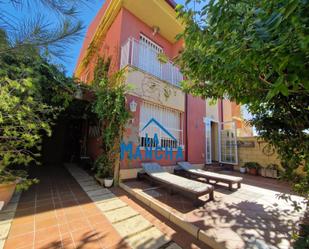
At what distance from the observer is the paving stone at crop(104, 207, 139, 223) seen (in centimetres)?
344

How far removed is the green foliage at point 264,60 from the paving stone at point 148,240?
2.33 metres

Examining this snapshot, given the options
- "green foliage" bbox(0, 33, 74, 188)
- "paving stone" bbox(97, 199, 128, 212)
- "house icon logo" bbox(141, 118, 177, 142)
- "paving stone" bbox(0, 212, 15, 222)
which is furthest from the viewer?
"house icon logo" bbox(141, 118, 177, 142)

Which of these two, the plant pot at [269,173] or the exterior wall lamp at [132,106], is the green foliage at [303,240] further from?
the plant pot at [269,173]

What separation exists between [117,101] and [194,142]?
16.9 ft

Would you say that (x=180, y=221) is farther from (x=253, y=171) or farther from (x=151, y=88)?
(x=253, y=171)

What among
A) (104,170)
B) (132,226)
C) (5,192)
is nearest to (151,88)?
(104,170)

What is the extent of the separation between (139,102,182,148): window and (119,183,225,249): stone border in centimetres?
255

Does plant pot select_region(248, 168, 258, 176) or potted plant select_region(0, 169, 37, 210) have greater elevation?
potted plant select_region(0, 169, 37, 210)

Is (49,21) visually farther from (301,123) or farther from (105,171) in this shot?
(105,171)

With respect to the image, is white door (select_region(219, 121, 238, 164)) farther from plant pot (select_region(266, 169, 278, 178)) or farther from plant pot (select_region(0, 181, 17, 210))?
plant pot (select_region(0, 181, 17, 210))

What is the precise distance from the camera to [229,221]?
3.31 meters

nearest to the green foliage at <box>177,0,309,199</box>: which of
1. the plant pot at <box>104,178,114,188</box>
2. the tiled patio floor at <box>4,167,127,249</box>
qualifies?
the tiled patio floor at <box>4,167,127,249</box>

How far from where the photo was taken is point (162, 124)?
7.51 metres

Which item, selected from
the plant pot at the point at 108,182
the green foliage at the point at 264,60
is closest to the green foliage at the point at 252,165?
the green foliage at the point at 264,60
